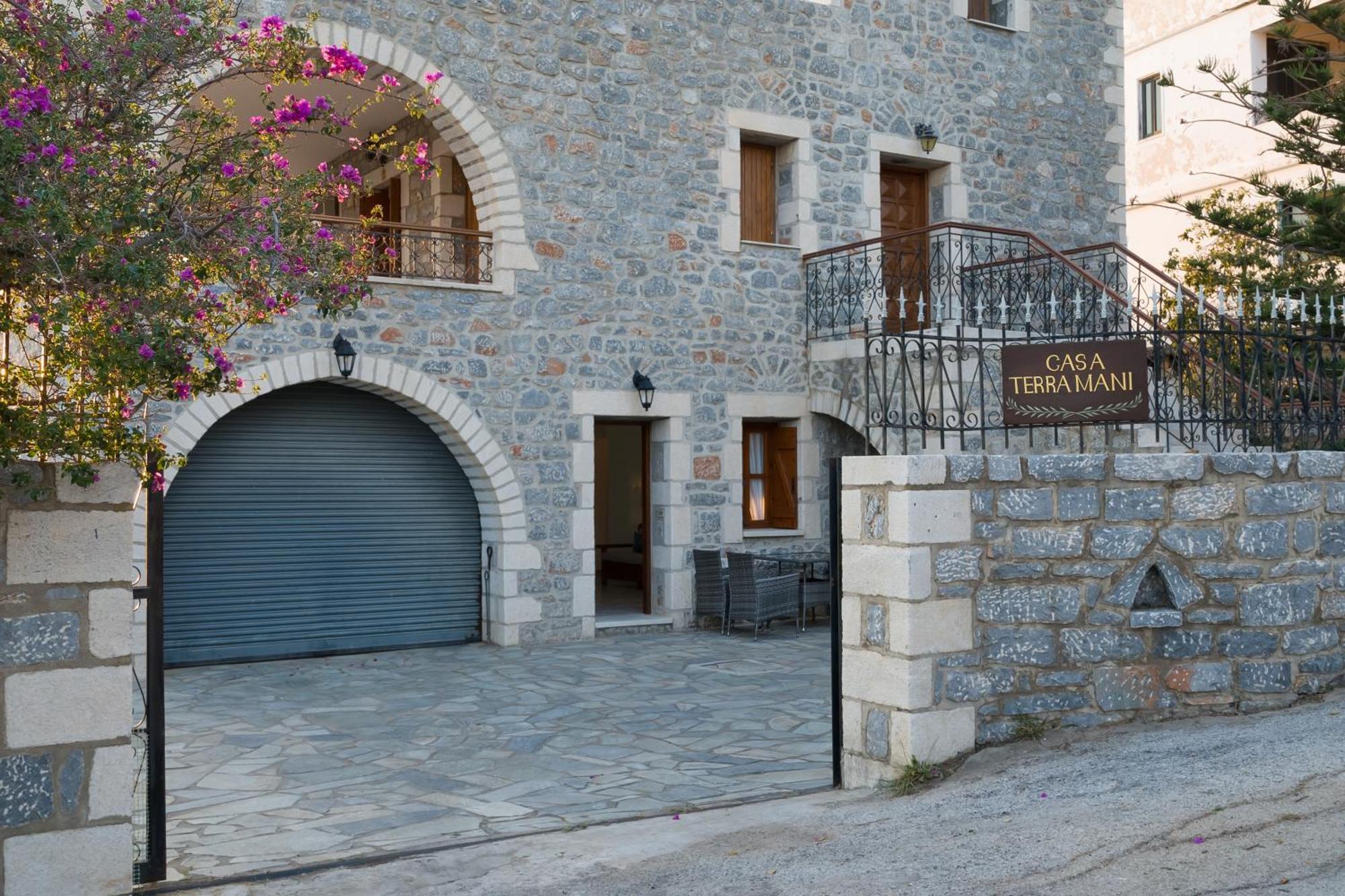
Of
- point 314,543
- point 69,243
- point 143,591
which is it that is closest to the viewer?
point 69,243

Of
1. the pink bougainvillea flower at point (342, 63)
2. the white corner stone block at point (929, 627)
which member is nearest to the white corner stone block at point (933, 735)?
the white corner stone block at point (929, 627)

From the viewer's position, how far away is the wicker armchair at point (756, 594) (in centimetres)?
1083

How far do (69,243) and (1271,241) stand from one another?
10.9 m

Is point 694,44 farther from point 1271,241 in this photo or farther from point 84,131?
point 84,131

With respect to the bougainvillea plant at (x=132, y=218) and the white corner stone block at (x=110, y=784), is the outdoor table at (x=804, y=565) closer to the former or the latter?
the bougainvillea plant at (x=132, y=218)

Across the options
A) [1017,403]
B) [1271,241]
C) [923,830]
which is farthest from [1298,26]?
[923,830]

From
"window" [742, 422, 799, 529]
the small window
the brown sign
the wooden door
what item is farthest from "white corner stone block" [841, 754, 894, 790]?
the small window

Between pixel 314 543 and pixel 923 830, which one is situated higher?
pixel 314 543

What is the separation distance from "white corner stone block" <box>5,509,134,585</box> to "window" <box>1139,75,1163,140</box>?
1808cm

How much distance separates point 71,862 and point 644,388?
24.3ft

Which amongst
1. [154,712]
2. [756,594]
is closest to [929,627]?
[154,712]

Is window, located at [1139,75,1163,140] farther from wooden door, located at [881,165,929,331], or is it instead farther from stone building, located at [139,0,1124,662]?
wooden door, located at [881,165,929,331]

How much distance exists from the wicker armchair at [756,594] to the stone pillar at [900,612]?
203 inches

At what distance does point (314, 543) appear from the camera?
1030 centimetres
